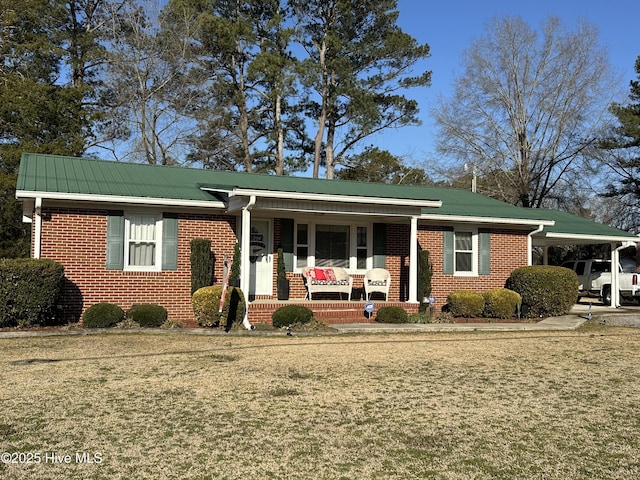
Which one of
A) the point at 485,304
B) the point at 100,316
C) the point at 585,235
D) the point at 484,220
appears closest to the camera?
the point at 100,316

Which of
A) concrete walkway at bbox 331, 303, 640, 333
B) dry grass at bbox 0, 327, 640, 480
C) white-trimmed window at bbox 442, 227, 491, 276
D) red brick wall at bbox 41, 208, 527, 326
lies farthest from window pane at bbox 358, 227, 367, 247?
dry grass at bbox 0, 327, 640, 480

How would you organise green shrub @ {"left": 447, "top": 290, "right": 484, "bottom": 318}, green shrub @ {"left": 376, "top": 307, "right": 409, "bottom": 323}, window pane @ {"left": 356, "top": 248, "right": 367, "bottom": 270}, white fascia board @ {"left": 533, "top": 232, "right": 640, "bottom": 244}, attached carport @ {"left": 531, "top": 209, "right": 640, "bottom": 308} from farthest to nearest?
attached carport @ {"left": 531, "top": 209, "right": 640, "bottom": 308}, white fascia board @ {"left": 533, "top": 232, "right": 640, "bottom": 244}, window pane @ {"left": 356, "top": 248, "right": 367, "bottom": 270}, green shrub @ {"left": 447, "top": 290, "right": 484, "bottom": 318}, green shrub @ {"left": 376, "top": 307, "right": 409, "bottom": 323}

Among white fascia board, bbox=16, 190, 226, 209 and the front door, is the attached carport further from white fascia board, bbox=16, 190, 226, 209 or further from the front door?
white fascia board, bbox=16, 190, 226, 209

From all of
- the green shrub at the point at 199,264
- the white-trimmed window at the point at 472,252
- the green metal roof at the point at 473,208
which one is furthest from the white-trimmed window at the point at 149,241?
the white-trimmed window at the point at 472,252

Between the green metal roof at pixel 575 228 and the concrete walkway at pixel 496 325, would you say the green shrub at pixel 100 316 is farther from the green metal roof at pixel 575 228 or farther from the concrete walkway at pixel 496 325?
the green metal roof at pixel 575 228

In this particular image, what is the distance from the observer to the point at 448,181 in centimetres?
3759

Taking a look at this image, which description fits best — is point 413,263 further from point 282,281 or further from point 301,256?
point 282,281

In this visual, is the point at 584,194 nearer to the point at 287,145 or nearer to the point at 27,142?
the point at 287,145

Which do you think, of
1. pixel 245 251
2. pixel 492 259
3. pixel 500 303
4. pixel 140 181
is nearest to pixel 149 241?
pixel 140 181

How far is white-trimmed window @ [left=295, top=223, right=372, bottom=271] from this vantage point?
53.9ft

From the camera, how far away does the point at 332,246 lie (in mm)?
16766

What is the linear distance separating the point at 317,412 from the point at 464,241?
40.7 feet

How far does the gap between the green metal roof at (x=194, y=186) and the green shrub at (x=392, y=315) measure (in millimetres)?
2681

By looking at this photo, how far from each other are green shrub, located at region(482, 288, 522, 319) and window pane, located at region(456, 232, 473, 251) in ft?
5.79
